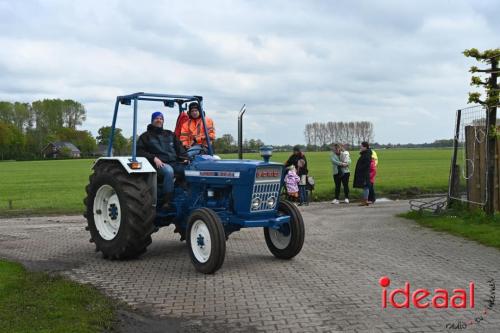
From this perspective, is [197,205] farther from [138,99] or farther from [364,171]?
[364,171]

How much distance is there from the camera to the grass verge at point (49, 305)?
5215 millimetres

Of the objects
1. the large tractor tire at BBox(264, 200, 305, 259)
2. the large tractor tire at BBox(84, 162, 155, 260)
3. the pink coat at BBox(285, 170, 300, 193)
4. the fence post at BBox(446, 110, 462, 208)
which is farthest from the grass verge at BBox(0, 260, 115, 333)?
the pink coat at BBox(285, 170, 300, 193)

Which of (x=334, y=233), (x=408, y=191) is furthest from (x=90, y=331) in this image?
(x=408, y=191)

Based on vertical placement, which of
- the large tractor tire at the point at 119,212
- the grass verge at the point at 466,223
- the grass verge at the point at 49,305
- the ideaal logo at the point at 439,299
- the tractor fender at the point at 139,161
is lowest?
the grass verge at the point at 49,305

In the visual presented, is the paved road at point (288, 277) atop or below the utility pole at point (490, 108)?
below

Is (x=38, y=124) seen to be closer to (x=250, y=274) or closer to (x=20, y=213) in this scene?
(x=20, y=213)

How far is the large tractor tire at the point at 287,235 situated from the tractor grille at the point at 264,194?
348mm

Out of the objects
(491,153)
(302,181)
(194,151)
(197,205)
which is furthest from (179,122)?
(302,181)

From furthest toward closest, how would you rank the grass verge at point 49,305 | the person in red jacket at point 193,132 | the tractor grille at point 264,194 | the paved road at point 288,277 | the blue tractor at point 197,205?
the person in red jacket at point 193,132 → the tractor grille at point 264,194 → the blue tractor at point 197,205 → the paved road at point 288,277 → the grass verge at point 49,305

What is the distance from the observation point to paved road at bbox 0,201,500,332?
5.42 metres

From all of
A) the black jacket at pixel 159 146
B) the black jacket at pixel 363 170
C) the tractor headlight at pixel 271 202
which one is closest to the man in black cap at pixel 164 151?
the black jacket at pixel 159 146

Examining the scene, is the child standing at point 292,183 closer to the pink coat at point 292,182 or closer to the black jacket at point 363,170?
the pink coat at point 292,182

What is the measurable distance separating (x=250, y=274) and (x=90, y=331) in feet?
9.02

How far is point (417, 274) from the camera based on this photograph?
729cm
